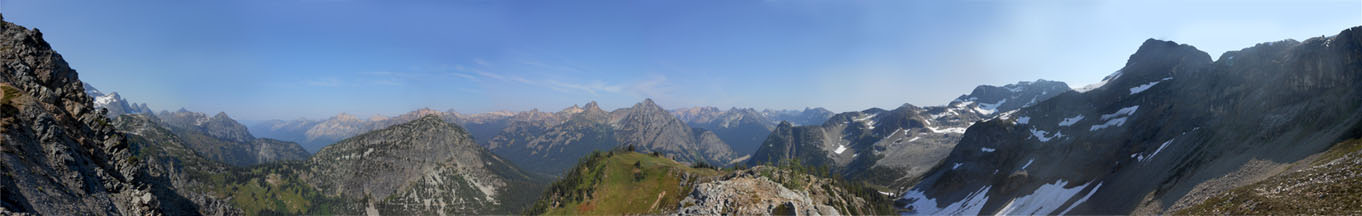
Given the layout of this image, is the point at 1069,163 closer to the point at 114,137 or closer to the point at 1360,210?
the point at 1360,210

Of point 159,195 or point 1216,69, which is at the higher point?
point 1216,69

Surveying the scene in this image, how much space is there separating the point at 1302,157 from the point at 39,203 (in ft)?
459

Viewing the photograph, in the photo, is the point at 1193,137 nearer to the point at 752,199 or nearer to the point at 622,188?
the point at 752,199

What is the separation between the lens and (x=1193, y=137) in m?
104

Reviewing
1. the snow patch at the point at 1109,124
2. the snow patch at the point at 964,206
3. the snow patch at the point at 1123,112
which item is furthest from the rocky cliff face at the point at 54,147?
the snow patch at the point at 1123,112

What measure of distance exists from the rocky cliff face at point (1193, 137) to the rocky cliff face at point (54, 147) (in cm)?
13167

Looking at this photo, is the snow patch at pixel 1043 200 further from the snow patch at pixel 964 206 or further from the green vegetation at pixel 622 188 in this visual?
the green vegetation at pixel 622 188

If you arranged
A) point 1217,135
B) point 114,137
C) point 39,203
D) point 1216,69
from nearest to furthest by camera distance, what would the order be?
1. point 39,203
2. point 114,137
3. point 1217,135
4. point 1216,69

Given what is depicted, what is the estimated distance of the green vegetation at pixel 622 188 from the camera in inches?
4916

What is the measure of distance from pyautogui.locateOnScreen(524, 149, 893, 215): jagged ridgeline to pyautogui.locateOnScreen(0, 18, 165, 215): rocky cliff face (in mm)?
83739

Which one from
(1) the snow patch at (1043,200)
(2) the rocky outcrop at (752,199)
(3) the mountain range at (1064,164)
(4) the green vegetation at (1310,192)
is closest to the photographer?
(3) the mountain range at (1064,164)

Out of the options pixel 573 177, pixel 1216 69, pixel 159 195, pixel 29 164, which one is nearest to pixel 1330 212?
pixel 29 164

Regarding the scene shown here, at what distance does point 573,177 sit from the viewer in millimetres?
168750

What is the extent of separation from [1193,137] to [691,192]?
380 ft
